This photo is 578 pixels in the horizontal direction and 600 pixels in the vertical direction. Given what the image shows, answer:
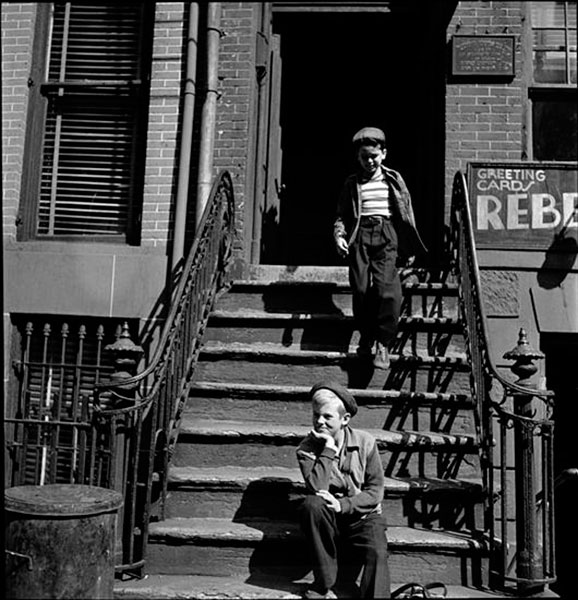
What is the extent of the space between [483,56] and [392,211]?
237 cm

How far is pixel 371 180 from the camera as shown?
589 cm

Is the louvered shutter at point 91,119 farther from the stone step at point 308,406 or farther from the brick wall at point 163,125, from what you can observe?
the stone step at point 308,406

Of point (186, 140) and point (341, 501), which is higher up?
point (186, 140)

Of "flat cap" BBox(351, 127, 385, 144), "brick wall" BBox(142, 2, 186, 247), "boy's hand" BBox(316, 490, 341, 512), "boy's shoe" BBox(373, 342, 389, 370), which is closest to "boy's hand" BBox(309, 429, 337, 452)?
"boy's hand" BBox(316, 490, 341, 512)

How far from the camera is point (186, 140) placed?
7.13m

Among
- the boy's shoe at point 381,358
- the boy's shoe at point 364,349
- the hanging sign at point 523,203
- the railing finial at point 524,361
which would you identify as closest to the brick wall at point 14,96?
the boy's shoe at point 364,349

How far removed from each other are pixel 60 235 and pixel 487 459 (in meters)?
4.98

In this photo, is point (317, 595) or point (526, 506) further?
point (526, 506)

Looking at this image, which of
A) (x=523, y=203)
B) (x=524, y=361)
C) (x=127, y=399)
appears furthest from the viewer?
(x=523, y=203)

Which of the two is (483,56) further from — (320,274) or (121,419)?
(121,419)

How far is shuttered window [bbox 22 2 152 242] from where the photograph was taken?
24.8 ft

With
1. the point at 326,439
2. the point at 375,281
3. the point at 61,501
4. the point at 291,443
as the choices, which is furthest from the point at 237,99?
the point at 61,501

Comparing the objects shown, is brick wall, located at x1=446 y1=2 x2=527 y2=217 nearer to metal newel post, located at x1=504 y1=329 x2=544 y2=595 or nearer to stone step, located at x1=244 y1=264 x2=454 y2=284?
stone step, located at x1=244 y1=264 x2=454 y2=284

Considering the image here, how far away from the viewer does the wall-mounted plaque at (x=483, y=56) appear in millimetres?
7109
